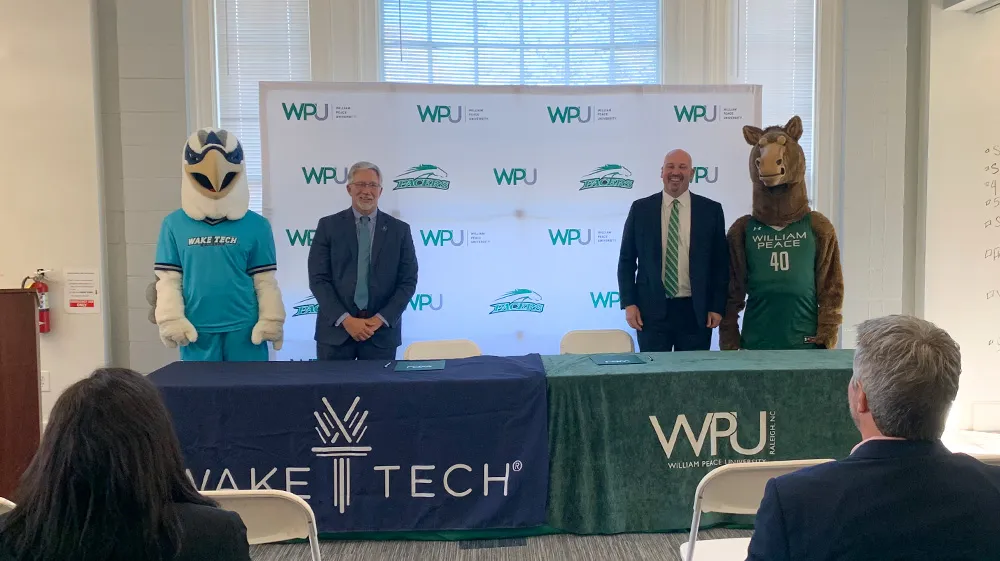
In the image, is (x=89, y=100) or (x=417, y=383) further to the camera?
(x=89, y=100)

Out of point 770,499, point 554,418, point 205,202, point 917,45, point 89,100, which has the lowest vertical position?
point 554,418

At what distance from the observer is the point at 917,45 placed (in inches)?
171

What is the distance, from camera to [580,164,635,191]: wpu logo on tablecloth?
13.7 feet

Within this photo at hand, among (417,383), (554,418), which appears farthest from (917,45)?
(417,383)

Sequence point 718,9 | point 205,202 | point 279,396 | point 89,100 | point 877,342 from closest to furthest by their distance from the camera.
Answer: point 877,342 → point 279,396 → point 205,202 → point 89,100 → point 718,9

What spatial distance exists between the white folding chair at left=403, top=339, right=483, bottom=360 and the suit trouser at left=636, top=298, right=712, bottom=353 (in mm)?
880

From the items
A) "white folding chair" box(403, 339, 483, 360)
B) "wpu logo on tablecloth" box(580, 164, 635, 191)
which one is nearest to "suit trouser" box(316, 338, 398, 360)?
"white folding chair" box(403, 339, 483, 360)

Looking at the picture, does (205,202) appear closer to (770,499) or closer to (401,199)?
(401,199)

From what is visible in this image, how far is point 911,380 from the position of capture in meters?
1.13

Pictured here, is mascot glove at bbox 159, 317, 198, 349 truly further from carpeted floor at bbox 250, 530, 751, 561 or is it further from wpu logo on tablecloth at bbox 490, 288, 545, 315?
wpu logo on tablecloth at bbox 490, 288, 545, 315

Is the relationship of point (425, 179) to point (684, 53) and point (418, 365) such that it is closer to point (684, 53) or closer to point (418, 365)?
point (418, 365)

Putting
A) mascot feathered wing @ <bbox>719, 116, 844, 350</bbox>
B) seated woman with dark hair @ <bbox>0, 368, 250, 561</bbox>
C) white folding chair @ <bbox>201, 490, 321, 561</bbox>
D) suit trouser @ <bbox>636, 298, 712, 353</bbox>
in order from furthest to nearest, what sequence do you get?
suit trouser @ <bbox>636, 298, 712, 353</bbox>, mascot feathered wing @ <bbox>719, 116, 844, 350</bbox>, white folding chair @ <bbox>201, 490, 321, 561</bbox>, seated woman with dark hair @ <bbox>0, 368, 250, 561</bbox>

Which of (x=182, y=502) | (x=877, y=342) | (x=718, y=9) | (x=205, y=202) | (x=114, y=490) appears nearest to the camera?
(x=114, y=490)

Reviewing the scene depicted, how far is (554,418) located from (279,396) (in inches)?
38.5
